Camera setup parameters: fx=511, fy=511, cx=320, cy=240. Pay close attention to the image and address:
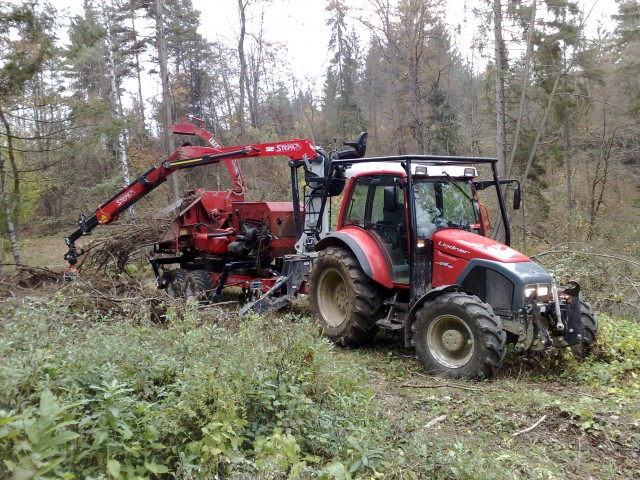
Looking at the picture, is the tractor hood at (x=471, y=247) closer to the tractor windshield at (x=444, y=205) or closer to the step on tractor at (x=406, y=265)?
the step on tractor at (x=406, y=265)

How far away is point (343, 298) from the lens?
726 cm

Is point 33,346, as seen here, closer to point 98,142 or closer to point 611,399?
point 611,399

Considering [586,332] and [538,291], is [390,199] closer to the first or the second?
[538,291]

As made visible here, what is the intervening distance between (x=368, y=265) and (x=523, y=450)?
3.07 metres

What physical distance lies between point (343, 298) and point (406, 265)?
1182 mm

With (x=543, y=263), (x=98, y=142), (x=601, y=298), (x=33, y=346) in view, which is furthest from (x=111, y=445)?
(x=98, y=142)

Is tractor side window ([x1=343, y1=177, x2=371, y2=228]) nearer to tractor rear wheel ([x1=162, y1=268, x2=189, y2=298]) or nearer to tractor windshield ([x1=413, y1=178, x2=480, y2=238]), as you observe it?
tractor windshield ([x1=413, y1=178, x2=480, y2=238])

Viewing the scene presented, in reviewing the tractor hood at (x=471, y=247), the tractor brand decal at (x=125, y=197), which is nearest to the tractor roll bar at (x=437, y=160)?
the tractor hood at (x=471, y=247)

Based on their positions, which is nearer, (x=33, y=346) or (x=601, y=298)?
(x=33, y=346)

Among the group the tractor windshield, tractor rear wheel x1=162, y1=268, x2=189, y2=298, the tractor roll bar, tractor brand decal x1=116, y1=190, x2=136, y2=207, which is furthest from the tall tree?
the tractor windshield

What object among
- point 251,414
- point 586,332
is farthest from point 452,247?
point 251,414

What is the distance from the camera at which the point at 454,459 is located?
133 inches

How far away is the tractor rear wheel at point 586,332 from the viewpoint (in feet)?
19.3

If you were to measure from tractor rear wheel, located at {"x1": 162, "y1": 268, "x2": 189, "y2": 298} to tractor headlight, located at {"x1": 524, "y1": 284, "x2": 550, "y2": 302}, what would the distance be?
664 cm
